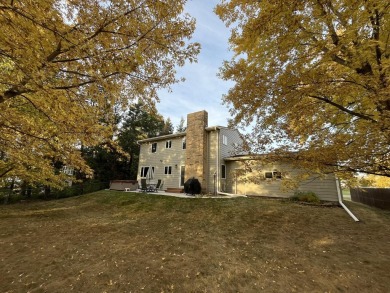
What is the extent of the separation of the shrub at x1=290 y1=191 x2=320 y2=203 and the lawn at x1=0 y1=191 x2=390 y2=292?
1605 mm


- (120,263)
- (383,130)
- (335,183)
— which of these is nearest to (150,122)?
(335,183)

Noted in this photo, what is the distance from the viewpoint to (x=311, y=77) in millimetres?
4500

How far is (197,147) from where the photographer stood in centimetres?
1705

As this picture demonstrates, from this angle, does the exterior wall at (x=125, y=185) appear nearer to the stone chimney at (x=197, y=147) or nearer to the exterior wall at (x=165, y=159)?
the exterior wall at (x=165, y=159)

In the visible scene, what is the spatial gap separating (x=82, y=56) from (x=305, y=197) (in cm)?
1350

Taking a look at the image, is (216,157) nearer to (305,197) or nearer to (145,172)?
(305,197)

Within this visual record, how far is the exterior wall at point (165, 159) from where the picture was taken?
19000mm

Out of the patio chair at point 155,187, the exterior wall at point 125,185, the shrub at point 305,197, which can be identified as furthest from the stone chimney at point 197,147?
the shrub at point 305,197

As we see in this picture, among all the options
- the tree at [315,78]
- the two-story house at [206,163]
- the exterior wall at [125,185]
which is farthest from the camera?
the exterior wall at [125,185]

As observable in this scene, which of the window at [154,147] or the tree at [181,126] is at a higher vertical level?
the tree at [181,126]

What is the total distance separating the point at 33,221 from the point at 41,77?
1026 centimetres

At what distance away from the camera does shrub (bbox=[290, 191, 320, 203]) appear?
12000 millimetres

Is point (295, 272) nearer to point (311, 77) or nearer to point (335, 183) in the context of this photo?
point (311, 77)

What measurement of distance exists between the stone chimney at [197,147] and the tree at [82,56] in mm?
11918
